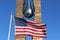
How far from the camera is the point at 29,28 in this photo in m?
15.2

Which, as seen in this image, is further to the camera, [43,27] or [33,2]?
[33,2]

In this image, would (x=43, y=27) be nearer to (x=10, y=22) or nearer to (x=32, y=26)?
(x=32, y=26)

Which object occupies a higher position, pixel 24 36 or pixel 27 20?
pixel 27 20

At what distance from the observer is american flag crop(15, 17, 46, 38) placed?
589 inches

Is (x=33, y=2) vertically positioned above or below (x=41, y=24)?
above

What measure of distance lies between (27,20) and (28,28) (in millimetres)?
628

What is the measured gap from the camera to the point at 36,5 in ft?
55.7

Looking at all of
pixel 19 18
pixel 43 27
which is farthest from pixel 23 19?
pixel 43 27

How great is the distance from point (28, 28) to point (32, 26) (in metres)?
0.38

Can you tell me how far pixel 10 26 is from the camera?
49.1 feet

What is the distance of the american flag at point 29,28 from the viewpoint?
49.1 feet

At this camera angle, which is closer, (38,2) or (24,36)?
(24,36)

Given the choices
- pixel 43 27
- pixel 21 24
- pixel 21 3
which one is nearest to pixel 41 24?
pixel 43 27

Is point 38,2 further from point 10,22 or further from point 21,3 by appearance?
point 10,22
